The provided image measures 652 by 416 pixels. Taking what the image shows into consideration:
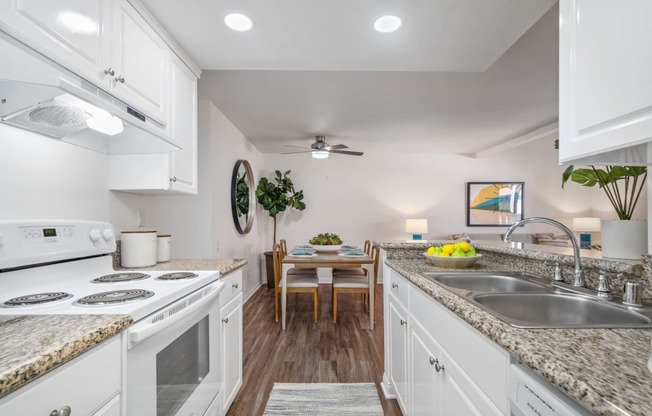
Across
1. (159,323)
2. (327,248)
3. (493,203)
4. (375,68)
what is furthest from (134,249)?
(493,203)

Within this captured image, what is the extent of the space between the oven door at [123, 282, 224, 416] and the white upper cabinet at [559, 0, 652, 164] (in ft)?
4.79

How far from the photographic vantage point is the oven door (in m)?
1.00

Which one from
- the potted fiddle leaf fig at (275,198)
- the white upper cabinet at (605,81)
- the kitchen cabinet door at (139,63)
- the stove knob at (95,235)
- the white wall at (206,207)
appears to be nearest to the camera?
the white upper cabinet at (605,81)

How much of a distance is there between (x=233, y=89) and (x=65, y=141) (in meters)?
1.76

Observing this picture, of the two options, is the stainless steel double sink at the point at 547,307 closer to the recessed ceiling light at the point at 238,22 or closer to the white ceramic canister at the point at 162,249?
the recessed ceiling light at the point at 238,22

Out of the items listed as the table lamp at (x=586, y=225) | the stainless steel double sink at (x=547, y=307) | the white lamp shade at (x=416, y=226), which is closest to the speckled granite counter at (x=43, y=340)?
the stainless steel double sink at (x=547, y=307)

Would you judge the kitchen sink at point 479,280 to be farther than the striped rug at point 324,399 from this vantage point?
No

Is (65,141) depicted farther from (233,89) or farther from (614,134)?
(614,134)

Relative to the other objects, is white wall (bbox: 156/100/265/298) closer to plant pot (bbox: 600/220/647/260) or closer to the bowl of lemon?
the bowl of lemon

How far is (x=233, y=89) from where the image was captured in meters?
3.09

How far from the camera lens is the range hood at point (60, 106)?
1032mm

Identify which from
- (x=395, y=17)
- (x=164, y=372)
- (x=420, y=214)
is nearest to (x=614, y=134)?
(x=395, y=17)

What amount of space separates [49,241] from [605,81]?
2039mm

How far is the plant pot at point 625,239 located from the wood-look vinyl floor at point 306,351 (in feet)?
4.79
